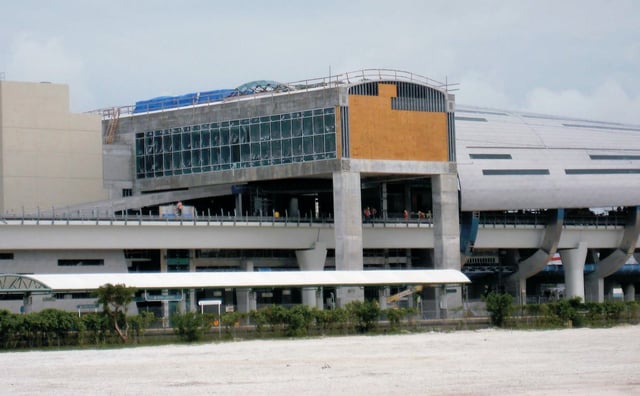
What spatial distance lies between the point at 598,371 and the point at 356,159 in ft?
160

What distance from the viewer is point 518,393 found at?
44000 millimetres

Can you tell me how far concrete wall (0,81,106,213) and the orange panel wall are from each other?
2229cm

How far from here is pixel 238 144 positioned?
10250cm

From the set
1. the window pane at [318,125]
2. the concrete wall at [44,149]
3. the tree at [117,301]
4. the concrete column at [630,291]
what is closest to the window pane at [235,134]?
the window pane at [318,125]

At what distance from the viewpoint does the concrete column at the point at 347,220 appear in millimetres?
96938

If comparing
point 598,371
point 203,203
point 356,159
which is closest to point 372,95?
point 356,159

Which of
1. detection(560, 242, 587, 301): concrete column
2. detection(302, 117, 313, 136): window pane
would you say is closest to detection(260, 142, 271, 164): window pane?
detection(302, 117, 313, 136): window pane

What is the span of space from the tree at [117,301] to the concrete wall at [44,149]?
105 feet

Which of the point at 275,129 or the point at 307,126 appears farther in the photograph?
the point at 275,129

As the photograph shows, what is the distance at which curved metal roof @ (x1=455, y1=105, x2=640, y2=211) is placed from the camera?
357 feet

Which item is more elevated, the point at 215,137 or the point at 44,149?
the point at 215,137

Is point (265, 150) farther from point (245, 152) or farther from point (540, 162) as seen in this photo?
point (540, 162)

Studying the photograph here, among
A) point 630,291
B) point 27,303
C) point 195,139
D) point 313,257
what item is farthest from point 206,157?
point 630,291

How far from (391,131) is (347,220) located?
26.8 ft
